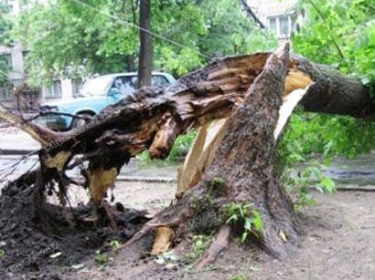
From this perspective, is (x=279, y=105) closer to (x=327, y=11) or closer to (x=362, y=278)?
(x=362, y=278)

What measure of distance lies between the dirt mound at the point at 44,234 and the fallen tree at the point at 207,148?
9 centimetres

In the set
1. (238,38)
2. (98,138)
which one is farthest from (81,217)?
(238,38)

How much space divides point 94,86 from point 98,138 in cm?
1172

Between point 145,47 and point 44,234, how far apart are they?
7442 mm

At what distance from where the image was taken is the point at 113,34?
15.3 meters

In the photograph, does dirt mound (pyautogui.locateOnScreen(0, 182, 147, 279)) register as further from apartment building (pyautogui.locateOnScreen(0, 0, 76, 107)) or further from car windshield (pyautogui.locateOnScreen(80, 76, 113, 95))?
apartment building (pyautogui.locateOnScreen(0, 0, 76, 107))

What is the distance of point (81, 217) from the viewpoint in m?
4.78

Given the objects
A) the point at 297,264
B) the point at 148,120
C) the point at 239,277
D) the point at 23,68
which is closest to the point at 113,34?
the point at 148,120

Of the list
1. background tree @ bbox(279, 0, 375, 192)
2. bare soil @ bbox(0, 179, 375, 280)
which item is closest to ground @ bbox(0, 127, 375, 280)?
bare soil @ bbox(0, 179, 375, 280)

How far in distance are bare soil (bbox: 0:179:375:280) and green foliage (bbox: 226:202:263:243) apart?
0.10 metres

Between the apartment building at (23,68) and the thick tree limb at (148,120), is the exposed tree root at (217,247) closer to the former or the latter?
the thick tree limb at (148,120)

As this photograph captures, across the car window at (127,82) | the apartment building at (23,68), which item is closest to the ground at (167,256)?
the car window at (127,82)

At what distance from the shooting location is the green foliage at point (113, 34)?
13.2 m

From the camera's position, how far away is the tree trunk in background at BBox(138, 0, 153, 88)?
11.3 metres
